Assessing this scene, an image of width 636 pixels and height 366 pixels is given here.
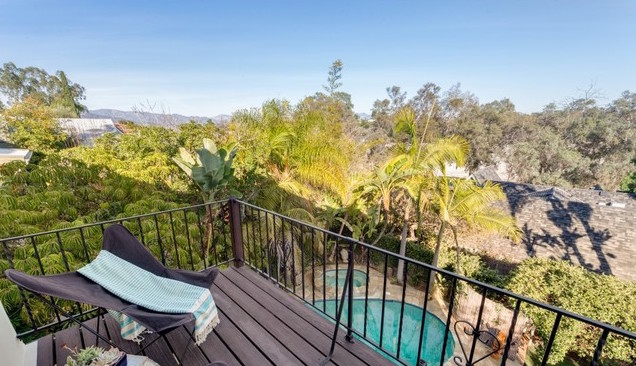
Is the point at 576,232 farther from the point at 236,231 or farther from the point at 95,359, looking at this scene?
the point at 95,359

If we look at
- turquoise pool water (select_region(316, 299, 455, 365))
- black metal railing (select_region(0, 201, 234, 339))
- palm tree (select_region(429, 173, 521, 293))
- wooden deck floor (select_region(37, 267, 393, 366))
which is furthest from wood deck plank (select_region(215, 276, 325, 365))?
palm tree (select_region(429, 173, 521, 293))

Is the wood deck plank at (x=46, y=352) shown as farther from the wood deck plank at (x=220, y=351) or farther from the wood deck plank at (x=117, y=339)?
the wood deck plank at (x=220, y=351)

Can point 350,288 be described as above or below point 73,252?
above

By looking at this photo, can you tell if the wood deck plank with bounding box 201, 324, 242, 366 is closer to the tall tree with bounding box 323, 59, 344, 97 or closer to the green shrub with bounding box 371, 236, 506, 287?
the green shrub with bounding box 371, 236, 506, 287

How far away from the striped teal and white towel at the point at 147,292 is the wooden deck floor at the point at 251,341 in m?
0.15

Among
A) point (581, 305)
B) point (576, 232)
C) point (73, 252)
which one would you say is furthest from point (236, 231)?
point (576, 232)

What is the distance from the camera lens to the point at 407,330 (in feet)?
22.0

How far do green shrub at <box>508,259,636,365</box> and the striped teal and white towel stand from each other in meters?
7.02

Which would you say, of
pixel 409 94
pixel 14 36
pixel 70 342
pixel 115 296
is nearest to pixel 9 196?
pixel 70 342

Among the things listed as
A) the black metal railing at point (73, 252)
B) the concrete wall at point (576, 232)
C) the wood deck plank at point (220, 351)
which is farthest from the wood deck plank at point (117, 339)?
the concrete wall at point (576, 232)

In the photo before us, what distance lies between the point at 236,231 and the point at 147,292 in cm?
140

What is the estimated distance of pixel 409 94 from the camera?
90.9 ft

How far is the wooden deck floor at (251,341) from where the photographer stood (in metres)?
2.03

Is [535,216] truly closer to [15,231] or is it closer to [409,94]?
[15,231]
